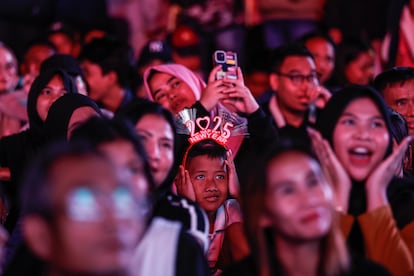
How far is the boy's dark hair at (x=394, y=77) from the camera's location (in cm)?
611

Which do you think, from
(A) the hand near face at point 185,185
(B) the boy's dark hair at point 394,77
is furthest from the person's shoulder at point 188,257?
(B) the boy's dark hair at point 394,77

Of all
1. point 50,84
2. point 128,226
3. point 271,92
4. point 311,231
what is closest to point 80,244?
point 128,226

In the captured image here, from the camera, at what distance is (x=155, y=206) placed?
405 centimetres

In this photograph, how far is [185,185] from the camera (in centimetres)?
500

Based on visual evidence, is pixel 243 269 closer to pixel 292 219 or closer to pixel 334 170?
pixel 292 219

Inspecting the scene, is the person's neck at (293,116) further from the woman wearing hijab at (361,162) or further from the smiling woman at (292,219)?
the smiling woman at (292,219)

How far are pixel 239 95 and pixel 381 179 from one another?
4.87 feet

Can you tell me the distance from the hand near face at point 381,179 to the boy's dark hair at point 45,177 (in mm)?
1482

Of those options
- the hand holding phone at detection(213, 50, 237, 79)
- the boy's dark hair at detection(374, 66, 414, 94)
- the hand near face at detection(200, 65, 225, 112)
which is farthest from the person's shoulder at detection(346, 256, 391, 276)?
the boy's dark hair at detection(374, 66, 414, 94)

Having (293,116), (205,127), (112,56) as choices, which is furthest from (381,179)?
(112,56)

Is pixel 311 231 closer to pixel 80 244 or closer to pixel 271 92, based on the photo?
pixel 80 244

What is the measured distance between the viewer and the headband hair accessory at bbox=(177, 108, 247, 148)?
5.29m

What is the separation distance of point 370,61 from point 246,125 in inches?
125

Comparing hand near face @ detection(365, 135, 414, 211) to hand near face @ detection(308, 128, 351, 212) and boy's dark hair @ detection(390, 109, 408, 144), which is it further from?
boy's dark hair @ detection(390, 109, 408, 144)
